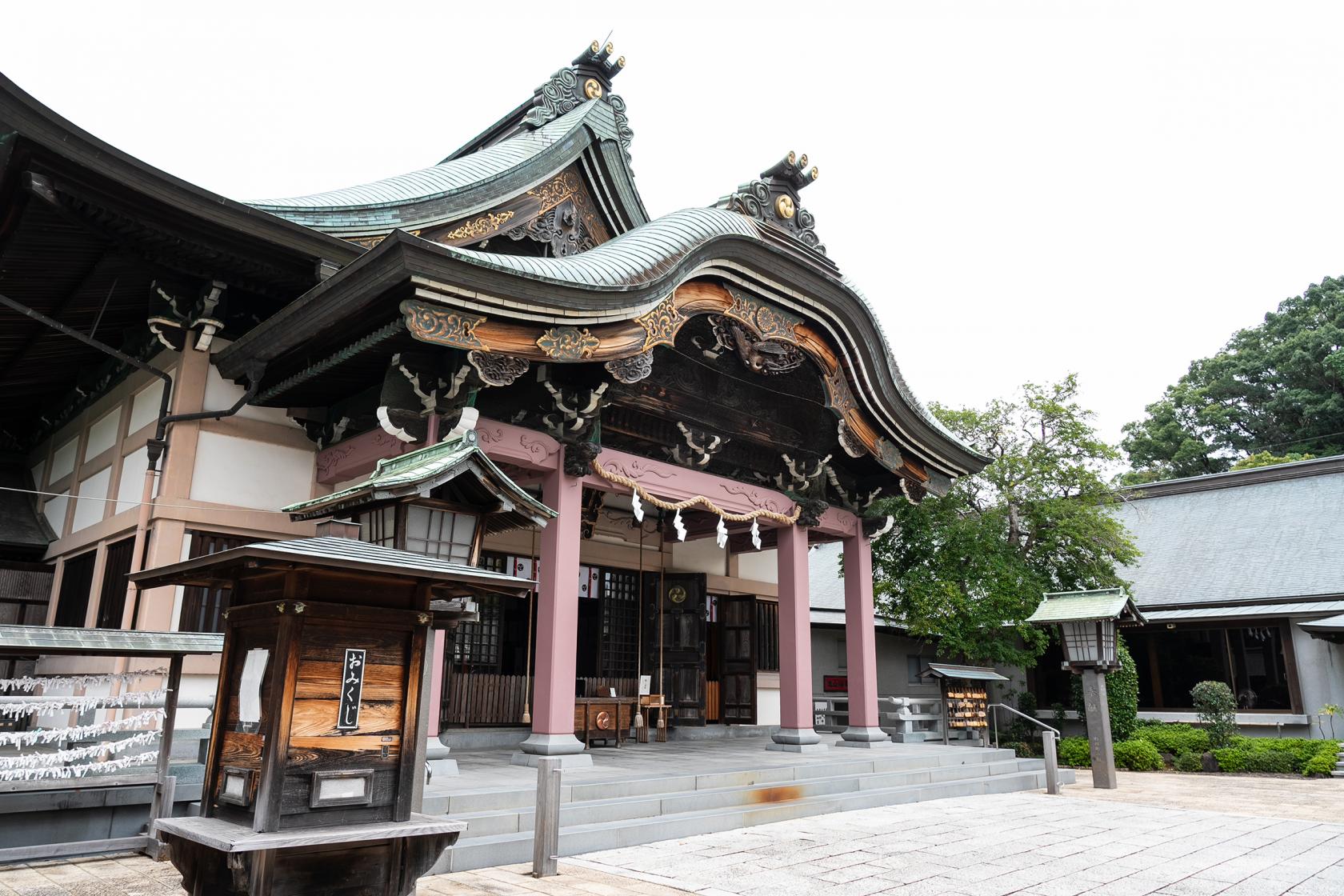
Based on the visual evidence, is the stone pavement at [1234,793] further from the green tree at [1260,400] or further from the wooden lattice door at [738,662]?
the green tree at [1260,400]

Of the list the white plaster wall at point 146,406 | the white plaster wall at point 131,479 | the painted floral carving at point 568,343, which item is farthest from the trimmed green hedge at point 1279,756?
the white plaster wall at point 146,406

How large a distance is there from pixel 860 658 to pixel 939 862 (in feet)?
19.1

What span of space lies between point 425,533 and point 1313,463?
24997 millimetres

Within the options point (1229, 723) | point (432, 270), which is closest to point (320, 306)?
point (432, 270)

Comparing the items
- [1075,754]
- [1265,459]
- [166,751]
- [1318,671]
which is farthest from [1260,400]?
[166,751]

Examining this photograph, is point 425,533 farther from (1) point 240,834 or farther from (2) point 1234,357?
(2) point 1234,357

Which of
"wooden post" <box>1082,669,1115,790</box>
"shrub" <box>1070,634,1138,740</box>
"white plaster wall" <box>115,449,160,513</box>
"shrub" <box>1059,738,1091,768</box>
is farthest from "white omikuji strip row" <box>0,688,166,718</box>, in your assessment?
"shrub" <box>1070,634,1138,740</box>

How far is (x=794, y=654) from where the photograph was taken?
11.4m

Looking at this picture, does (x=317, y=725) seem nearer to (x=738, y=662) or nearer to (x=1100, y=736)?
(x=738, y=662)

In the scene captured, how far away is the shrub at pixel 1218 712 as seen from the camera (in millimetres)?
17531

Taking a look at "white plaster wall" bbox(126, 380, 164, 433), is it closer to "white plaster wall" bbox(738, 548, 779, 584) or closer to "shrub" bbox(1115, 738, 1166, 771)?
"white plaster wall" bbox(738, 548, 779, 584)

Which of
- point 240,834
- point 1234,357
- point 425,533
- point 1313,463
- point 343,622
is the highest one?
point 1234,357

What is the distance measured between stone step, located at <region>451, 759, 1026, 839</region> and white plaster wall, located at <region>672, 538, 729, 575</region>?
177 inches

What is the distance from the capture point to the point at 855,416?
11227mm
